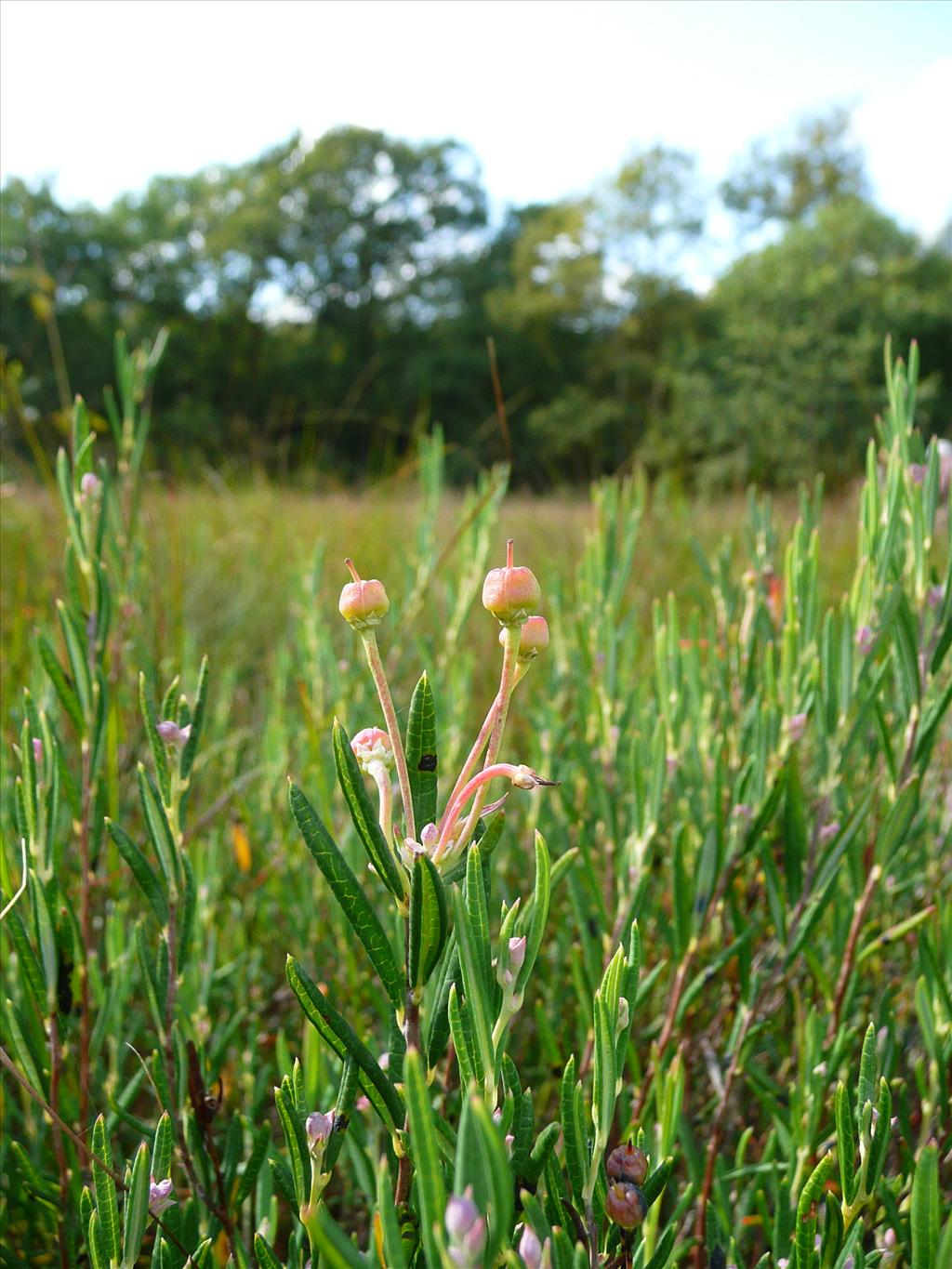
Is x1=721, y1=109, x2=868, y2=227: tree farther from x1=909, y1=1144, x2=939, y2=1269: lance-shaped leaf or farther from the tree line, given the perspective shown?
x1=909, y1=1144, x2=939, y2=1269: lance-shaped leaf

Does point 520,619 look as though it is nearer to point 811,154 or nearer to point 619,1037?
point 619,1037

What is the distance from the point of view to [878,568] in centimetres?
93

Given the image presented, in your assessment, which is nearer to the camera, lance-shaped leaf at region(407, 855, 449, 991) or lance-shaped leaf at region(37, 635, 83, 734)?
lance-shaped leaf at region(407, 855, 449, 991)

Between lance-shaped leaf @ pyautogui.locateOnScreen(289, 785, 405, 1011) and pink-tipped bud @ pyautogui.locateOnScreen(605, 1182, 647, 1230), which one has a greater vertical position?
lance-shaped leaf @ pyautogui.locateOnScreen(289, 785, 405, 1011)

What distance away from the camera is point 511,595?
1.43 ft

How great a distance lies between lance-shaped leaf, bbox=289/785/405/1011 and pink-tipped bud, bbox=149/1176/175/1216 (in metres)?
0.25

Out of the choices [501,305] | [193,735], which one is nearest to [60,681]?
[193,735]

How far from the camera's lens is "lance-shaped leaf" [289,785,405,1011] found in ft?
1.58

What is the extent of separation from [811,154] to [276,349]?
16.1 m

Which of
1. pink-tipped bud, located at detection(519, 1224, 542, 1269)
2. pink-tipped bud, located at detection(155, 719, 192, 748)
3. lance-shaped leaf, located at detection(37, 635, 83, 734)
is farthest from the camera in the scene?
lance-shaped leaf, located at detection(37, 635, 83, 734)

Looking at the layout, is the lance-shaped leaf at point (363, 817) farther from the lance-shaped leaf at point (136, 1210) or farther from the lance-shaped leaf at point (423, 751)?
the lance-shaped leaf at point (136, 1210)

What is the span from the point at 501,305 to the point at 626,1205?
1018 inches

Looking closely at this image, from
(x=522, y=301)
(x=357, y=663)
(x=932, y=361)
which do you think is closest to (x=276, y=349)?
(x=522, y=301)

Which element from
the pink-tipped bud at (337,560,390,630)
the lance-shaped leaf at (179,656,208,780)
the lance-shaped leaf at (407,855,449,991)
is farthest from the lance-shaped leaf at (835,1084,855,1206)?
the lance-shaped leaf at (179,656,208,780)
